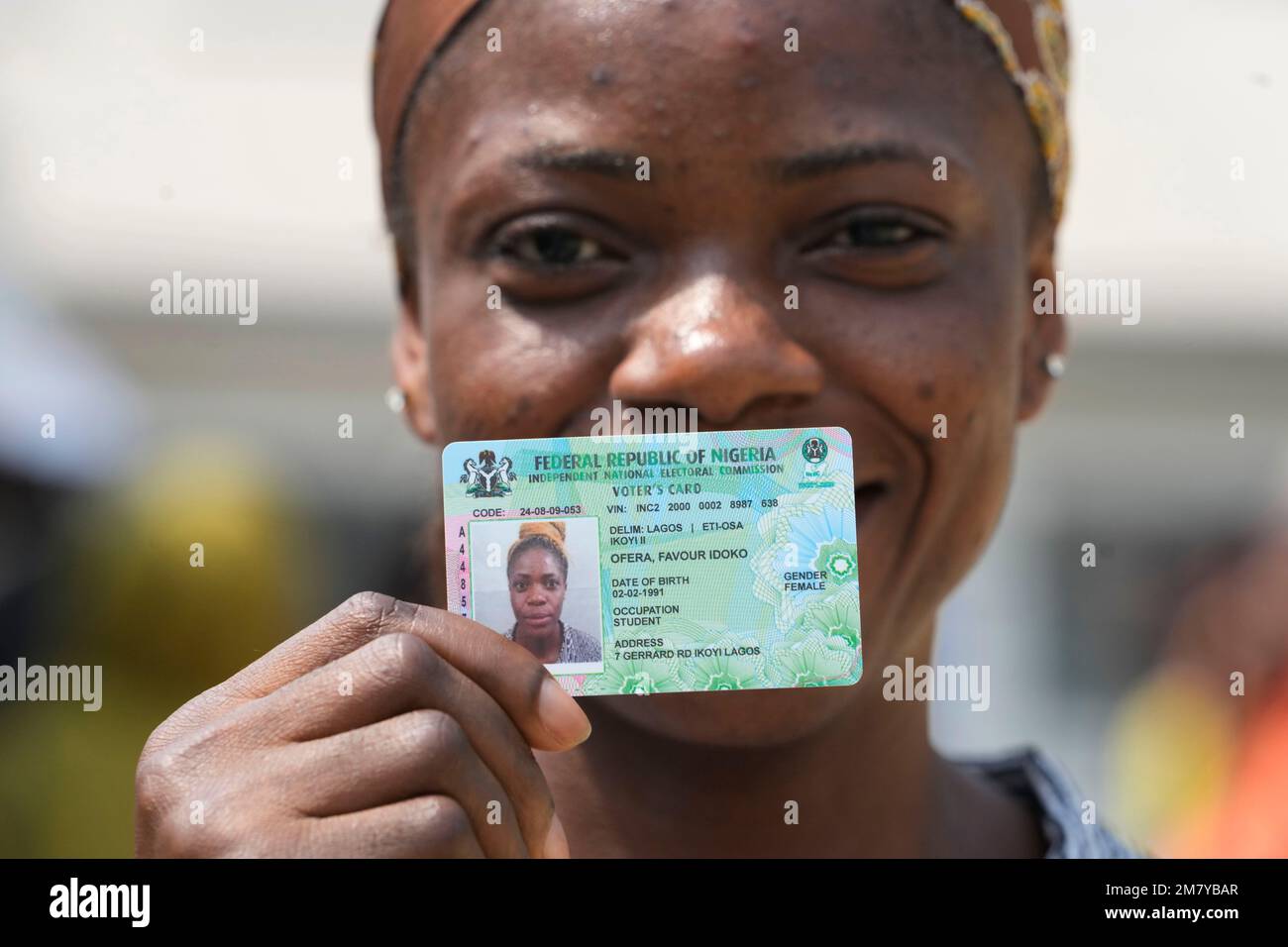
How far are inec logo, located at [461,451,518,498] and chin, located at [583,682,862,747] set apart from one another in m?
0.44

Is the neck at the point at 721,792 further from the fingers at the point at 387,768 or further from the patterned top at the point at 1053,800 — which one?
the fingers at the point at 387,768

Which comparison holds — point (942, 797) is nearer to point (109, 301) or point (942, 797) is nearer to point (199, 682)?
point (199, 682)

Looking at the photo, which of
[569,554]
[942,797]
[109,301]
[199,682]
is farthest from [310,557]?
[569,554]

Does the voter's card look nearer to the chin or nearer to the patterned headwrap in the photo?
the chin

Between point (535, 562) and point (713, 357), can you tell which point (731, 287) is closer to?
point (713, 357)

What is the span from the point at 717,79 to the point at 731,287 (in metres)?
0.34

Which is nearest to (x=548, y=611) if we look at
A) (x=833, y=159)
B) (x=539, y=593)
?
(x=539, y=593)

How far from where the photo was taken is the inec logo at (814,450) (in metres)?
2.03

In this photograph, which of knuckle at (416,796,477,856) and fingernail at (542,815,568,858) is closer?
knuckle at (416,796,477,856)

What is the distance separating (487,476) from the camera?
6.64 ft

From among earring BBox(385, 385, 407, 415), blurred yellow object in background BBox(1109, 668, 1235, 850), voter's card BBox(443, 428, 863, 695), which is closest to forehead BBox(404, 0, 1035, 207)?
voter's card BBox(443, 428, 863, 695)

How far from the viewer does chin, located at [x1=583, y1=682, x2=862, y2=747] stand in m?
2.15
